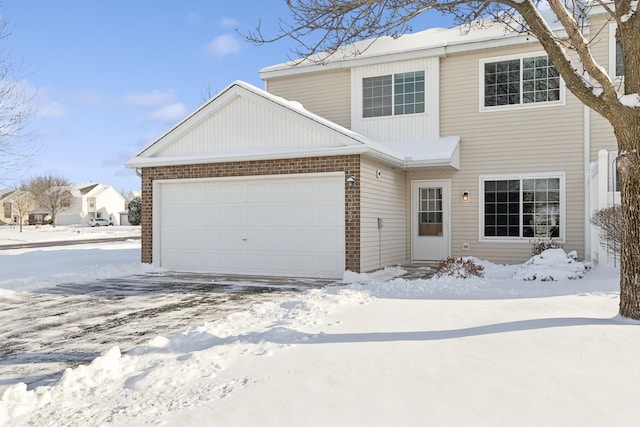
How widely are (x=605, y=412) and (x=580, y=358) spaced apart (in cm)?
104

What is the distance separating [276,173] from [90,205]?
208ft

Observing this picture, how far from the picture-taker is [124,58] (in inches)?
693

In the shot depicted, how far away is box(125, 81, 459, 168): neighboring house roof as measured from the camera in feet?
35.0

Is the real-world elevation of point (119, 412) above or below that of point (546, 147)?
below

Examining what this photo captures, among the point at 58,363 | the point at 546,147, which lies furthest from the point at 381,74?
the point at 58,363

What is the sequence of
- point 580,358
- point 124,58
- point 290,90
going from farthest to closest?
point 124,58 < point 290,90 < point 580,358

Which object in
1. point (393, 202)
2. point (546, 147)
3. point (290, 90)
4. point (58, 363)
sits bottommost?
point (58, 363)

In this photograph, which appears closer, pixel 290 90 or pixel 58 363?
pixel 58 363

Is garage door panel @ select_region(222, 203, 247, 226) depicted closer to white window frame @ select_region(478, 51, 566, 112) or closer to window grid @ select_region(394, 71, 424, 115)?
window grid @ select_region(394, 71, 424, 115)

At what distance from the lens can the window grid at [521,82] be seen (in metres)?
12.1

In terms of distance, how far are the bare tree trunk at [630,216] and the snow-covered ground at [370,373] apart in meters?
0.31

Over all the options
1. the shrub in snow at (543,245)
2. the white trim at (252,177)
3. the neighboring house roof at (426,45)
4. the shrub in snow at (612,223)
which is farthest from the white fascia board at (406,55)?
the shrub in snow at (612,223)

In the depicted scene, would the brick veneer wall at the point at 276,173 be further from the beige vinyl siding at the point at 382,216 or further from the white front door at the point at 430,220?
the white front door at the point at 430,220

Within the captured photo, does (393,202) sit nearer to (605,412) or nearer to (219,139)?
(219,139)
